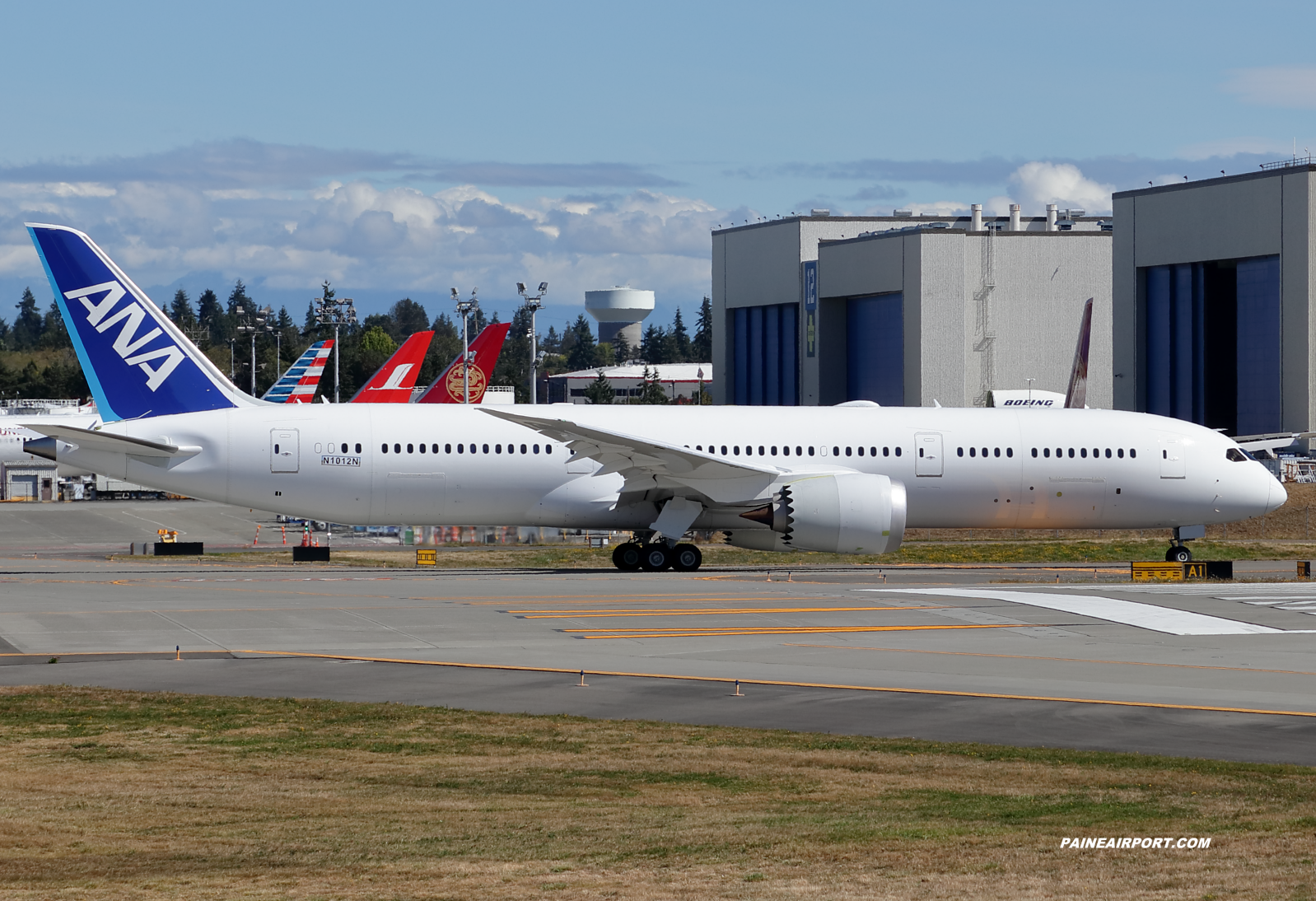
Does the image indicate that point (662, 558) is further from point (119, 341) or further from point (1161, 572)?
point (119, 341)

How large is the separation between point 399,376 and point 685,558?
29548 mm

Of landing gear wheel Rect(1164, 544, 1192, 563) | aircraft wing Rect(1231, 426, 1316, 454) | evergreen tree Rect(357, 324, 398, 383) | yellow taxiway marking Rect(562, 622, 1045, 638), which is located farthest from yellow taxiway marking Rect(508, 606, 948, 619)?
evergreen tree Rect(357, 324, 398, 383)

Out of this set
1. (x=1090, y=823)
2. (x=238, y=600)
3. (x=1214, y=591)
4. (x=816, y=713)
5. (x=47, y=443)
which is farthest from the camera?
(x=47, y=443)

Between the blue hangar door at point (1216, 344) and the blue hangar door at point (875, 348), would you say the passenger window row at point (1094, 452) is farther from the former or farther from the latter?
the blue hangar door at point (875, 348)

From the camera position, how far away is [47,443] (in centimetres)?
3256

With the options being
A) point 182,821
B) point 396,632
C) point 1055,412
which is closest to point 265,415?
point 396,632

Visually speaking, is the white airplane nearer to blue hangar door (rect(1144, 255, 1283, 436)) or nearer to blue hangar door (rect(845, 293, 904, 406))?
blue hangar door (rect(1144, 255, 1283, 436))

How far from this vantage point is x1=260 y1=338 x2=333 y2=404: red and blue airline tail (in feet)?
244

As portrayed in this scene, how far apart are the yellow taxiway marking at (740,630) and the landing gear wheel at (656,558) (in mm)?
10738

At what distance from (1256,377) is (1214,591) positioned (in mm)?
57935

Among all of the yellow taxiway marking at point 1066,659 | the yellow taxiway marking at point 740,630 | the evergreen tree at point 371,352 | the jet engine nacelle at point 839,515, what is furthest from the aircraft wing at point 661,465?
the evergreen tree at point 371,352

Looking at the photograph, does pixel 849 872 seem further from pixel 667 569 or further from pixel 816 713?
pixel 667 569

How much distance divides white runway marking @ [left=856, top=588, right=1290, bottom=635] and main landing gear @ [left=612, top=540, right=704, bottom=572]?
5.72 meters

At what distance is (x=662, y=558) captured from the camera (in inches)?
1341
